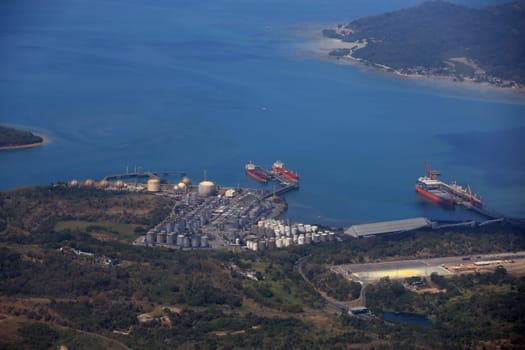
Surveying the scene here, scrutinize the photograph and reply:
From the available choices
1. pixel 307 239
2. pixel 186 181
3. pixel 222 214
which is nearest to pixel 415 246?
pixel 307 239

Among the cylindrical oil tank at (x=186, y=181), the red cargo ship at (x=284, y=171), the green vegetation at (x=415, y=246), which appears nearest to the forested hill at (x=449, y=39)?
the red cargo ship at (x=284, y=171)

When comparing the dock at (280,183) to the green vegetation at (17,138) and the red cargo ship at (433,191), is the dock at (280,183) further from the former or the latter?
the green vegetation at (17,138)

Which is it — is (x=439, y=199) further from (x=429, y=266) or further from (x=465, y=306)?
(x=465, y=306)

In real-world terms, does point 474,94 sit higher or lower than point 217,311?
higher

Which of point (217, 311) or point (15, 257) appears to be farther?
point (15, 257)

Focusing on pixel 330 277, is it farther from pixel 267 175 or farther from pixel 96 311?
pixel 267 175

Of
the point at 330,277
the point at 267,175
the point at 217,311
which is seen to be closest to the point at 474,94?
the point at 267,175
